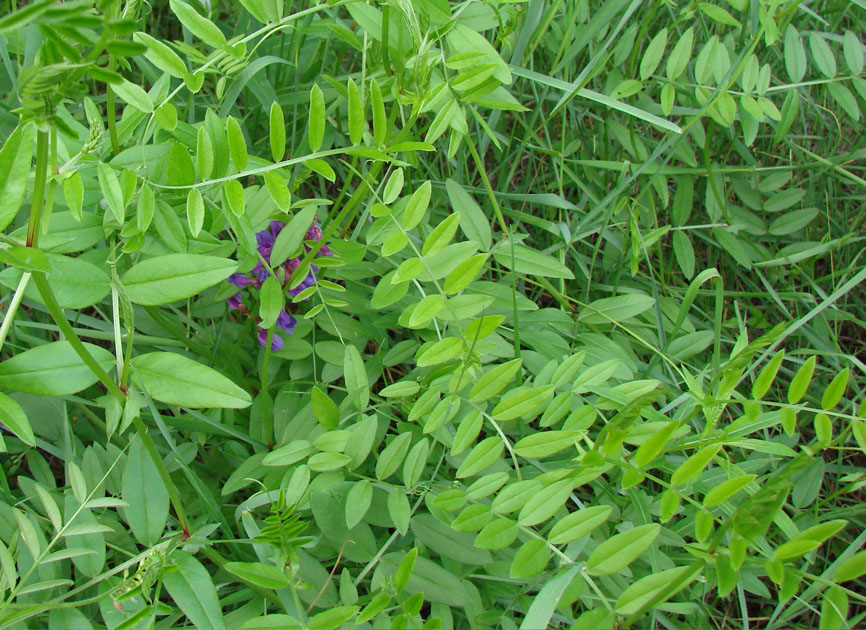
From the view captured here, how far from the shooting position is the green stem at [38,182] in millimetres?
705

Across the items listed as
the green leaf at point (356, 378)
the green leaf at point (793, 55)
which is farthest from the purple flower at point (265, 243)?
the green leaf at point (793, 55)

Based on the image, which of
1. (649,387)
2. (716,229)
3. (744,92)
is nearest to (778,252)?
(716,229)

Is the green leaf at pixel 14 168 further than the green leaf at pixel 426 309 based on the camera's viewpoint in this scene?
No

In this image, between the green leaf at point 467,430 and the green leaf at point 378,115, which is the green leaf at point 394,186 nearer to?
the green leaf at point 378,115

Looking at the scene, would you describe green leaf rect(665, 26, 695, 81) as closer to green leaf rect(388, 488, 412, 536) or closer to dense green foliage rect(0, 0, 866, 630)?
dense green foliage rect(0, 0, 866, 630)

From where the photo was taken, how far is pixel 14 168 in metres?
0.82

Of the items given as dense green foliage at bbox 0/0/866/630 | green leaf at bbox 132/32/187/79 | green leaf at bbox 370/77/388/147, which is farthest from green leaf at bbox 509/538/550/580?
green leaf at bbox 132/32/187/79

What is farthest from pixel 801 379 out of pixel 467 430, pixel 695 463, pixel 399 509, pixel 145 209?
pixel 145 209

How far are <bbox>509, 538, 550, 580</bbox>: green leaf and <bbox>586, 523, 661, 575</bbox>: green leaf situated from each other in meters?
0.06

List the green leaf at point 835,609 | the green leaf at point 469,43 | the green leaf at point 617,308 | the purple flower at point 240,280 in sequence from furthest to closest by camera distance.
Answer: the green leaf at point 617,308 → the purple flower at point 240,280 → the green leaf at point 469,43 → the green leaf at point 835,609

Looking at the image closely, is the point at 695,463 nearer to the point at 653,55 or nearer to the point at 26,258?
the point at 26,258

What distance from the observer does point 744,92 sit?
1539 mm

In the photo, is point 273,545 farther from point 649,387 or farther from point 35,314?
point 35,314

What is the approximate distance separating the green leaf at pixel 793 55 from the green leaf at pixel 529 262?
752mm
